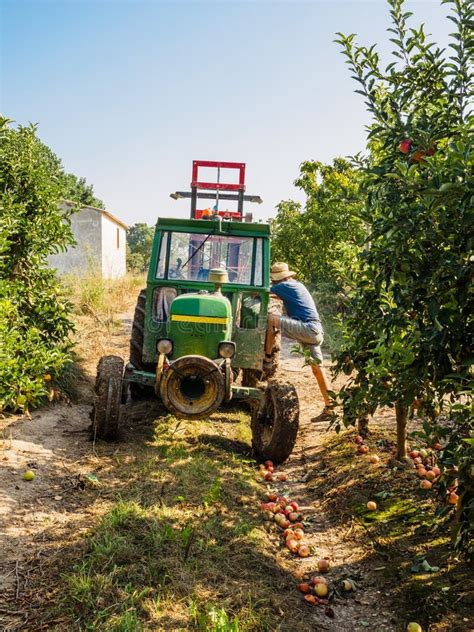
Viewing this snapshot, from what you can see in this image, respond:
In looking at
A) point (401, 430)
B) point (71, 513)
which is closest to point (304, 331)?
point (401, 430)

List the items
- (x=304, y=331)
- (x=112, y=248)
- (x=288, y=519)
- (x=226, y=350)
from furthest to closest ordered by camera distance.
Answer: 1. (x=112, y=248)
2. (x=304, y=331)
3. (x=226, y=350)
4. (x=288, y=519)

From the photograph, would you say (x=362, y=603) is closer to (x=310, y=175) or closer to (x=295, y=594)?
(x=295, y=594)

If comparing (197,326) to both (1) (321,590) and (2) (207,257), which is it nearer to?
(2) (207,257)

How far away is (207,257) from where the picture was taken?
616cm

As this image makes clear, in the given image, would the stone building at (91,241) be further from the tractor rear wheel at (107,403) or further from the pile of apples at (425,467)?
the pile of apples at (425,467)

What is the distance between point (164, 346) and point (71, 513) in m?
1.87

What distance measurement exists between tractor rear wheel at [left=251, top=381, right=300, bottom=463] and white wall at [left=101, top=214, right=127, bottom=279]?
18.0 meters

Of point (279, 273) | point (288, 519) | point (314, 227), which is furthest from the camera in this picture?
point (314, 227)

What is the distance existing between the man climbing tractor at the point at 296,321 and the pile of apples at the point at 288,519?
2235 millimetres

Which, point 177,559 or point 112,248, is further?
point 112,248

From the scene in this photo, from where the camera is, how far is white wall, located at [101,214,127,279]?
25.8m

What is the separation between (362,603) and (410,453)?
1876 millimetres

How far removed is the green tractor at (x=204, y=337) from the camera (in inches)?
196

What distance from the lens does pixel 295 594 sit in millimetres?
3277
